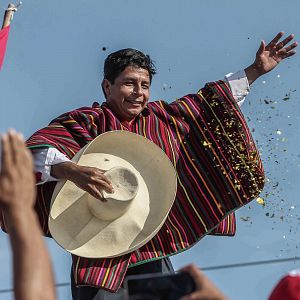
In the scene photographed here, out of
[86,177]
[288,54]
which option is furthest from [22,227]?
[288,54]

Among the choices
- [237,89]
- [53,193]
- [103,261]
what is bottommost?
[103,261]

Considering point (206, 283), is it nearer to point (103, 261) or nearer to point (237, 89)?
point (103, 261)

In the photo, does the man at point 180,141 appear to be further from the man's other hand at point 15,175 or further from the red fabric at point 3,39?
the man's other hand at point 15,175

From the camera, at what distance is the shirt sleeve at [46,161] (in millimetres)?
4223

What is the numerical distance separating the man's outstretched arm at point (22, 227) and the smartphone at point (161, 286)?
0.16 m

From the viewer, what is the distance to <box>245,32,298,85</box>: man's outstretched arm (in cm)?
469

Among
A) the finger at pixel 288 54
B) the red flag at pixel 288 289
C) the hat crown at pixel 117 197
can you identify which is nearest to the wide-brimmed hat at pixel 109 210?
the hat crown at pixel 117 197

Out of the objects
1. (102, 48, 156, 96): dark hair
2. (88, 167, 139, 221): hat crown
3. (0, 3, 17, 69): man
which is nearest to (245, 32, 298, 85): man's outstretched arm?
(102, 48, 156, 96): dark hair

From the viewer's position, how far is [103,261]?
4.27m

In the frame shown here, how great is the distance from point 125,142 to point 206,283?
2628mm

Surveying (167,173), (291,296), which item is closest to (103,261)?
(167,173)

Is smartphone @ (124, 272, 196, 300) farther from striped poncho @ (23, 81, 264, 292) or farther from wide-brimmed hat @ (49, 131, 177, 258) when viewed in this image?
striped poncho @ (23, 81, 264, 292)

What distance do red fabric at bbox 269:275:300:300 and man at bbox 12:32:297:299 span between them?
90.1 inches

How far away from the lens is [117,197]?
4.25 meters
